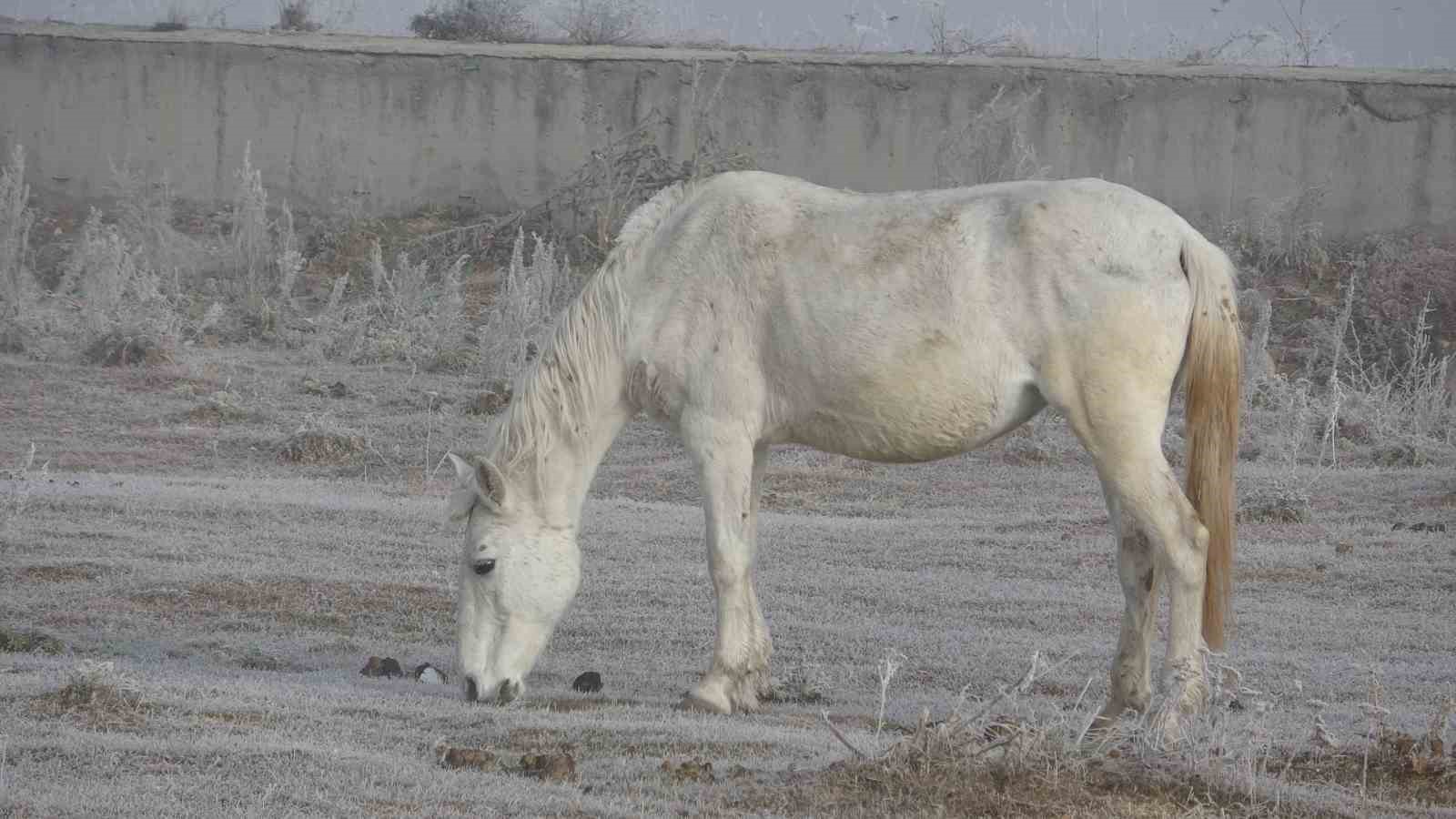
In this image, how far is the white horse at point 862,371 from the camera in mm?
6219

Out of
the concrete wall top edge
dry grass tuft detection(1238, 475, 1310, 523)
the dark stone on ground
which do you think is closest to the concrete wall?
the concrete wall top edge

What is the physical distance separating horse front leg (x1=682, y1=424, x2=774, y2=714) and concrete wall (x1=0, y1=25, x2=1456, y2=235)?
1297 centimetres

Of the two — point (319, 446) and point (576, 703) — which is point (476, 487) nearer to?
point (576, 703)

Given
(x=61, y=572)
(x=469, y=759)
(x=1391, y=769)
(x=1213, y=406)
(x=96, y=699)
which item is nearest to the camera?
(x=469, y=759)

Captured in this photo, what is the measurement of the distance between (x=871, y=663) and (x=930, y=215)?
86.3 inches

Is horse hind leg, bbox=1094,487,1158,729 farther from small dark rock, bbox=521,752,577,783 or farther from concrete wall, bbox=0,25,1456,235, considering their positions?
concrete wall, bbox=0,25,1456,235

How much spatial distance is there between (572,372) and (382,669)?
139 centimetres

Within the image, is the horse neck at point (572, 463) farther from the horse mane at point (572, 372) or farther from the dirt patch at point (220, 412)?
the dirt patch at point (220, 412)

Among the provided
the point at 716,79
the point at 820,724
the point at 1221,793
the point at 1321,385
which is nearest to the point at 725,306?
the point at 820,724

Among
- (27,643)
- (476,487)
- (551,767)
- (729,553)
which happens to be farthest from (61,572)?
(551,767)

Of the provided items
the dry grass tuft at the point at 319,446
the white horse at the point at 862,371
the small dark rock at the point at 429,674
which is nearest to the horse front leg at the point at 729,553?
the white horse at the point at 862,371

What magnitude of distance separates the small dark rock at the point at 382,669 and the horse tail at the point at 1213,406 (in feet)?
9.74

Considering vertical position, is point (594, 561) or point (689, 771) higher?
point (689, 771)

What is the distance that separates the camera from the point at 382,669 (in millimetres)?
7227
